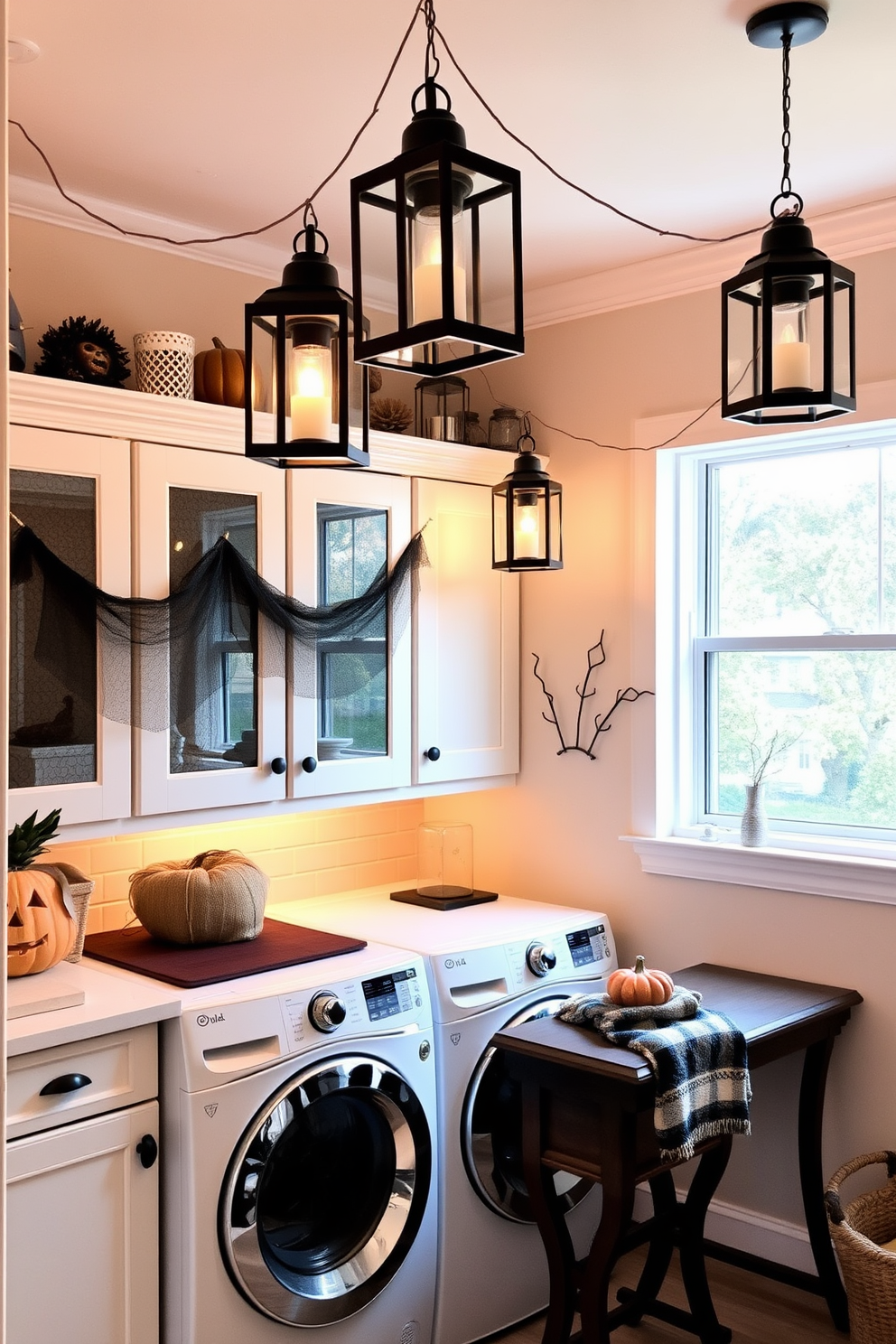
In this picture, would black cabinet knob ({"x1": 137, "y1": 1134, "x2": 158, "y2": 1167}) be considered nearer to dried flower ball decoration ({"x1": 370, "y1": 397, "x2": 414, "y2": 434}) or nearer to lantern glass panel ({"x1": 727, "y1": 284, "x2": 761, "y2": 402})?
lantern glass panel ({"x1": 727, "y1": 284, "x2": 761, "y2": 402})

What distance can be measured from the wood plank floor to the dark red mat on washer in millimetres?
1108

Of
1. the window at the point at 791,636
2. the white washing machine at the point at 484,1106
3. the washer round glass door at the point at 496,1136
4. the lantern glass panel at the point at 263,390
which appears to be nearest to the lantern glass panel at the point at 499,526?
the window at the point at 791,636

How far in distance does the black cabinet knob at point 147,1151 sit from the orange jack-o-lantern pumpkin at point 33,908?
16.9 inches

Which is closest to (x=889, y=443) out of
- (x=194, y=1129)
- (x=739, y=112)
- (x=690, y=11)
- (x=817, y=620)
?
(x=817, y=620)

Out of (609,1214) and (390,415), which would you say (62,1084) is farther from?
(390,415)

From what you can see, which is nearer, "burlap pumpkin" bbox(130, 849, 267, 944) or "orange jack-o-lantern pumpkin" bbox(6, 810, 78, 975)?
"orange jack-o-lantern pumpkin" bbox(6, 810, 78, 975)

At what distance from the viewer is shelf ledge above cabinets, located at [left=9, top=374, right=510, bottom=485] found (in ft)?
8.16

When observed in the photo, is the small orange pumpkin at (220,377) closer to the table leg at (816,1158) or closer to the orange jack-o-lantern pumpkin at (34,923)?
the orange jack-o-lantern pumpkin at (34,923)

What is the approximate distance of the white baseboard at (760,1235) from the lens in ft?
10.3

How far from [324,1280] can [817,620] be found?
2.09m

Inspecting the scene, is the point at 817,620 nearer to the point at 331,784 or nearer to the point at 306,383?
the point at 331,784

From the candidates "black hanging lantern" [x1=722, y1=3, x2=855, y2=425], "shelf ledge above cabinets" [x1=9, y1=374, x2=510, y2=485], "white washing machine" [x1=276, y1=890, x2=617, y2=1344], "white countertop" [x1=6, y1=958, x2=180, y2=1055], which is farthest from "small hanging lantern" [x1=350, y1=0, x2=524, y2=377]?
"white washing machine" [x1=276, y1=890, x2=617, y2=1344]

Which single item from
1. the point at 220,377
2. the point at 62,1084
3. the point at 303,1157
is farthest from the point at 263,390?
the point at 303,1157

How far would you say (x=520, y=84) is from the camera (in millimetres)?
2346
